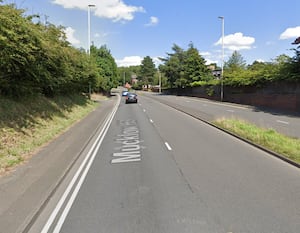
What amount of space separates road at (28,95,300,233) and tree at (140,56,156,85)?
159289 mm

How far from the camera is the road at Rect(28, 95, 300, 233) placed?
5395 mm

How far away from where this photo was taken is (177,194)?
700cm

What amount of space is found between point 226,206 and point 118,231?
2.05m

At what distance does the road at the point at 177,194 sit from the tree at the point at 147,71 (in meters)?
159

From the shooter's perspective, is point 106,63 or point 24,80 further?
point 106,63

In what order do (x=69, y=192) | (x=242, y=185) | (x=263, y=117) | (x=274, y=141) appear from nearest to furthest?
(x=69, y=192) < (x=242, y=185) < (x=274, y=141) < (x=263, y=117)

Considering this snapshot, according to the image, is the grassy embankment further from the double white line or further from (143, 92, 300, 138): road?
(143, 92, 300, 138): road

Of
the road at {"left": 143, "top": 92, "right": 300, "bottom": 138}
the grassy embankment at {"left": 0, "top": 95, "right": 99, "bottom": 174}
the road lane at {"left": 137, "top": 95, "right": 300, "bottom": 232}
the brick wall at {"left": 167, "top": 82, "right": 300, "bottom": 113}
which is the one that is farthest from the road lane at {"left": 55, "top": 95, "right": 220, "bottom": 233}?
the brick wall at {"left": 167, "top": 82, "right": 300, "bottom": 113}

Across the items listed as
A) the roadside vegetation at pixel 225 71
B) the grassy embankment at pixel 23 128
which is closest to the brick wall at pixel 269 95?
the roadside vegetation at pixel 225 71

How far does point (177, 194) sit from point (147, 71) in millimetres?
165741

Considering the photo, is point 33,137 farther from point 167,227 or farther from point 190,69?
point 190,69

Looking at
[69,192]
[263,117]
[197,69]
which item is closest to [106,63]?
[197,69]

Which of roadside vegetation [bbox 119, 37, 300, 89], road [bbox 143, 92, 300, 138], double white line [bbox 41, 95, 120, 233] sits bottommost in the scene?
road [bbox 143, 92, 300, 138]

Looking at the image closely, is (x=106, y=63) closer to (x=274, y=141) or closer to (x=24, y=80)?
(x=24, y=80)
